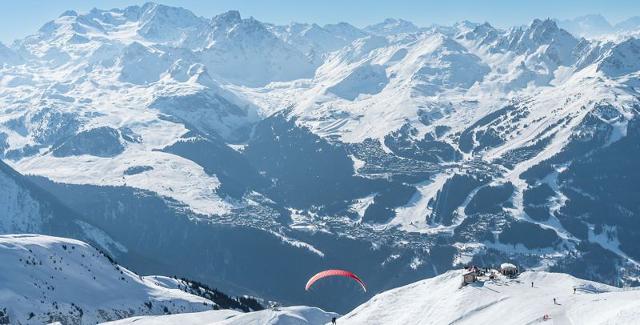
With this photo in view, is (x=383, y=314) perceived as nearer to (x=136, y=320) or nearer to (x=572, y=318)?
(x=572, y=318)

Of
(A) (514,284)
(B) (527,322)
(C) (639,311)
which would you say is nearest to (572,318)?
(B) (527,322)

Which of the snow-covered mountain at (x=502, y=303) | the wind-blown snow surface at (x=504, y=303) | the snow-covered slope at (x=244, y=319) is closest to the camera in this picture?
the wind-blown snow surface at (x=504, y=303)

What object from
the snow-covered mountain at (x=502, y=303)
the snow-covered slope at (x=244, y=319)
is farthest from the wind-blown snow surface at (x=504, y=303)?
the snow-covered slope at (x=244, y=319)

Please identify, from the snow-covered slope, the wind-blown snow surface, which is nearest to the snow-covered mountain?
the wind-blown snow surface

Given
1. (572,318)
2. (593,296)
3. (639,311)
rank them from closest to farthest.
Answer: (639,311), (572,318), (593,296)

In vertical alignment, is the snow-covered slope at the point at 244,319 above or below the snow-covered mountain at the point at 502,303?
below

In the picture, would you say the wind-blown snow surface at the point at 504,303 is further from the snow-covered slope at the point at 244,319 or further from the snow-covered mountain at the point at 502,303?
the snow-covered slope at the point at 244,319

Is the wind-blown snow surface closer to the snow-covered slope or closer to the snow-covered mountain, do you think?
the snow-covered mountain

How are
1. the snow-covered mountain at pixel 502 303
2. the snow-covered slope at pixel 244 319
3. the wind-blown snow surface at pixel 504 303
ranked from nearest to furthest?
1. the wind-blown snow surface at pixel 504 303
2. the snow-covered mountain at pixel 502 303
3. the snow-covered slope at pixel 244 319
